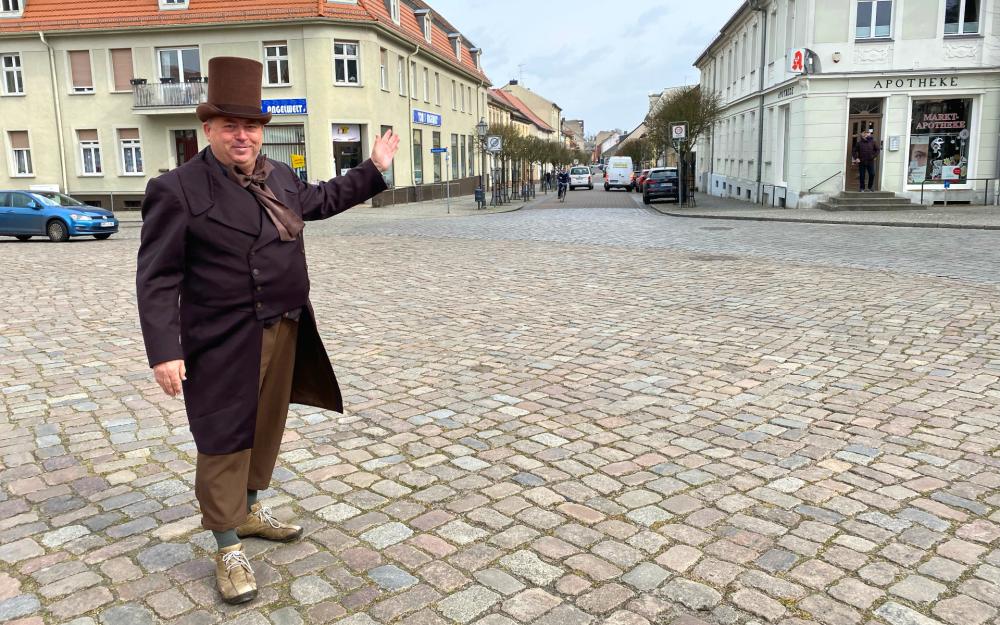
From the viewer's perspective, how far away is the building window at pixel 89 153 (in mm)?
34969

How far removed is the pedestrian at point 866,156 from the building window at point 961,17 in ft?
11.9

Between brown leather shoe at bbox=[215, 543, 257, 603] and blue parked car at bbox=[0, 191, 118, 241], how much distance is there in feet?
65.7

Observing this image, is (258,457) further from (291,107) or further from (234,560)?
(291,107)

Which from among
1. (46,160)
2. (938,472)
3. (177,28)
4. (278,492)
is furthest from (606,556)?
(46,160)

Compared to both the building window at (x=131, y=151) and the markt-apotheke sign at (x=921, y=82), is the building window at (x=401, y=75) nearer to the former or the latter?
the building window at (x=131, y=151)

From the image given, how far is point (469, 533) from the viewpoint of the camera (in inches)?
145

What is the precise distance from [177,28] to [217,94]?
1360 inches

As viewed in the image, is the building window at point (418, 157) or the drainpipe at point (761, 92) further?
the building window at point (418, 157)

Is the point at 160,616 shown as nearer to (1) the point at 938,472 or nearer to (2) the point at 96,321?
(1) the point at 938,472

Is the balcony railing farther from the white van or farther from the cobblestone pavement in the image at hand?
the white van

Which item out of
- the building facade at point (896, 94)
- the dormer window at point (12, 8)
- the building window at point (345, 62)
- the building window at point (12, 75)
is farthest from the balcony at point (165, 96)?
the building facade at point (896, 94)

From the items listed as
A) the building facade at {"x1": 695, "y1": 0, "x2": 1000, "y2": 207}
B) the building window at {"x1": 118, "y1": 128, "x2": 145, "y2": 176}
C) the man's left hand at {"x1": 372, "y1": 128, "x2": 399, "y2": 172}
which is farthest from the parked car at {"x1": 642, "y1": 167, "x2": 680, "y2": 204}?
the man's left hand at {"x1": 372, "y1": 128, "x2": 399, "y2": 172}

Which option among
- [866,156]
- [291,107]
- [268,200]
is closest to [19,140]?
[291,107]

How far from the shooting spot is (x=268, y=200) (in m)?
3.15
